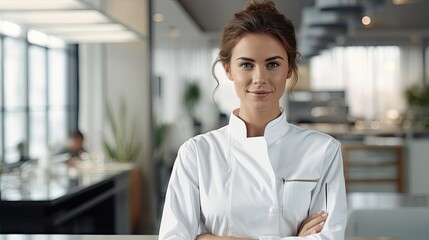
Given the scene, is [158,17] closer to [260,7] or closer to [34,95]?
[34,95]

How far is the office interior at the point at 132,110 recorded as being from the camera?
4512 mm

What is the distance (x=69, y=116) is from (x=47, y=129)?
2.37 feet

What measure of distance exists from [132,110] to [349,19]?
2.60 m

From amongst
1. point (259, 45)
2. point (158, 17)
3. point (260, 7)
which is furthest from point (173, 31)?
point (259, 45)

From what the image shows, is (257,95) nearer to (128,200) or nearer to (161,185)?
(128,200)

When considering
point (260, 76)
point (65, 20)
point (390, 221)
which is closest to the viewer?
point (260, 76)

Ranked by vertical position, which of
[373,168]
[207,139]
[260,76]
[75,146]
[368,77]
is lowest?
[373,168]

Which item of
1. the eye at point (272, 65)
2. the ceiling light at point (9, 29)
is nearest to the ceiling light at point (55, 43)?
the ceiling light at point (9, 29)

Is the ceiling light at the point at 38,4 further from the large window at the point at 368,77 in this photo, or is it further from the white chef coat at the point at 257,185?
the large window at the point at 368,77

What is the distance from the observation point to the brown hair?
5.98 ft

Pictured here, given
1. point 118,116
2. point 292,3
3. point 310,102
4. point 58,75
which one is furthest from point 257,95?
point 310,102

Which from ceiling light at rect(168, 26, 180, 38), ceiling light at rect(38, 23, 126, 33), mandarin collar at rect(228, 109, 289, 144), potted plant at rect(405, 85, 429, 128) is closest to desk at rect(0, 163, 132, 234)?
ceiling light at rect(38, 23, 126, 33)

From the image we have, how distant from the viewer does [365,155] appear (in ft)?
27.0

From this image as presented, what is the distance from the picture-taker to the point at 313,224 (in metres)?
1.82
